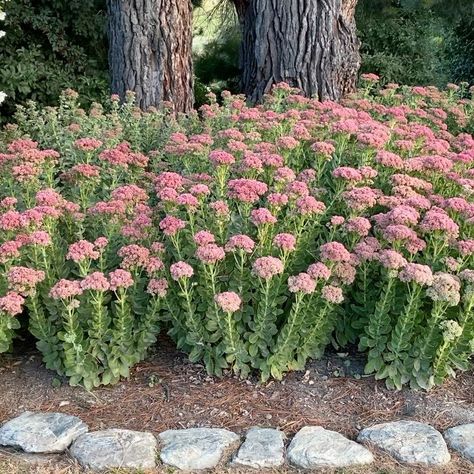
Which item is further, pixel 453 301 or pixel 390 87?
pixel 390 87

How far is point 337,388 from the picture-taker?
10.7ft

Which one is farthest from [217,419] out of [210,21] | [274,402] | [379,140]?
[210,21]

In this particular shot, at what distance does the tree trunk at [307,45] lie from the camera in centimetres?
604

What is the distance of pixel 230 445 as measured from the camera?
112 inches

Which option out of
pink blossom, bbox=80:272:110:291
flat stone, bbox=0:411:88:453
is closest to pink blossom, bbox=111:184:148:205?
pink blossom, bbox=80:272:110:291

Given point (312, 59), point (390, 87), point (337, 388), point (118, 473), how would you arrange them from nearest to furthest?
point (118, 473) → point (337, 388) → point (390, 87) → point (312, 59)

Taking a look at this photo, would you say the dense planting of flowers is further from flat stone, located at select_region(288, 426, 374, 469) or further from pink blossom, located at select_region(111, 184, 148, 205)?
flat stone, located at select_region(288, 426, 374, 469)

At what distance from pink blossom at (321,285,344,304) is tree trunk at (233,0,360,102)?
3563 mm

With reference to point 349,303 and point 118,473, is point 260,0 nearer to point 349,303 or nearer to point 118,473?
point 349,303

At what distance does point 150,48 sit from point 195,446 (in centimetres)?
428

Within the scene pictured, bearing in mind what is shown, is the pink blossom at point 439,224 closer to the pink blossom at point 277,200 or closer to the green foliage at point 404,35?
the pink blossom at point 277,200

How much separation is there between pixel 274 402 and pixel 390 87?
3.20 meters

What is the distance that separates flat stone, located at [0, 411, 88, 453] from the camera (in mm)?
2836

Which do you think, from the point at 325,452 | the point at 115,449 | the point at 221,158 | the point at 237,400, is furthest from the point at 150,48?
the point at 325,452
